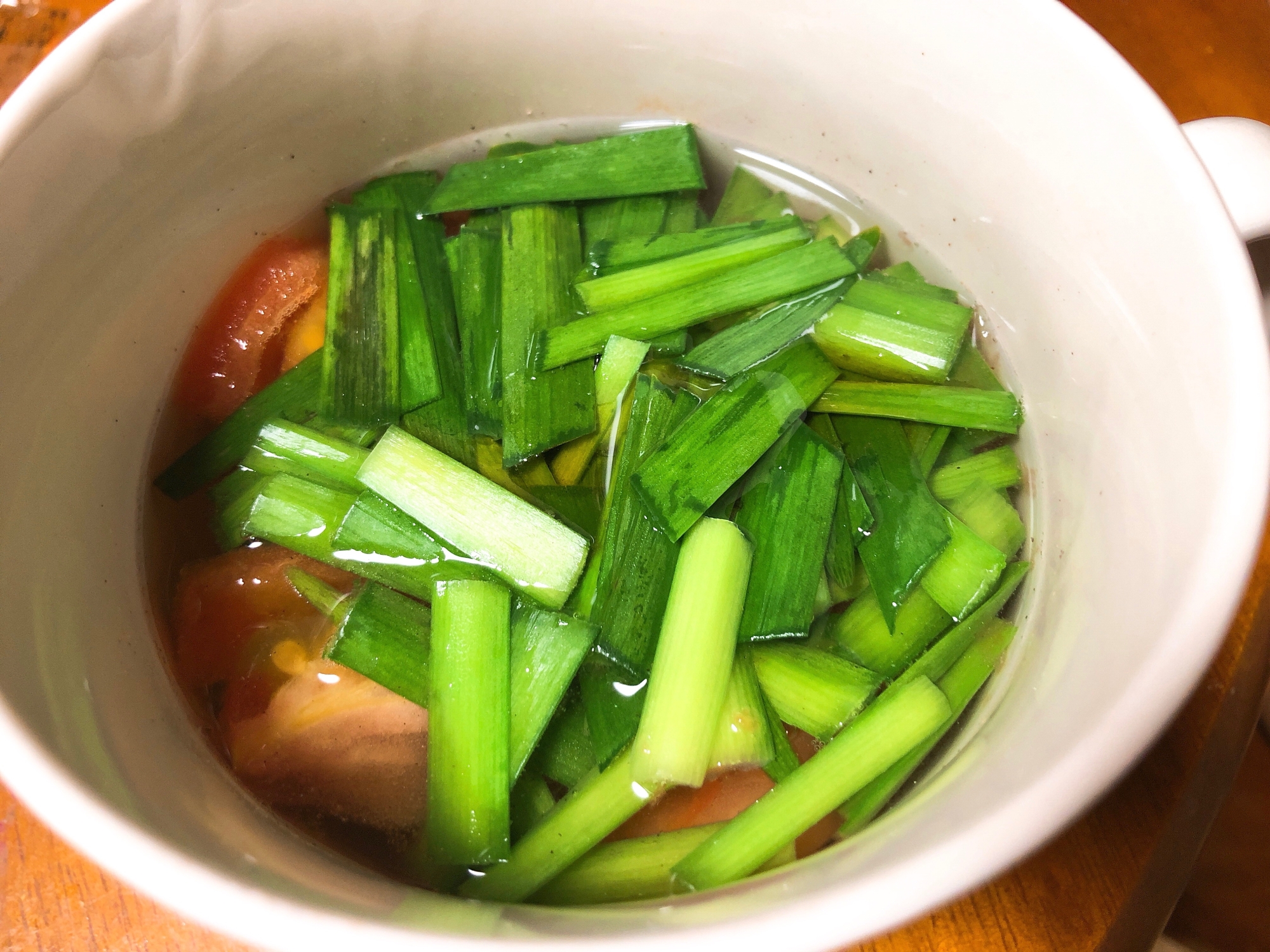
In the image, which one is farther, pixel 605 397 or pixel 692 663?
pixel 605 397

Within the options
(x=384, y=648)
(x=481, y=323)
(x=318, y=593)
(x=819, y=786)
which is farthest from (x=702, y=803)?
(x=481, y=323)

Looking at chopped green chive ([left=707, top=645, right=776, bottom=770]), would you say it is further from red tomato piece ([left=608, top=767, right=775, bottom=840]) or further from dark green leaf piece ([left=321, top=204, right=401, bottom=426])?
dark green leaf piece ([left=321, top=204, right=401, bottom=426])

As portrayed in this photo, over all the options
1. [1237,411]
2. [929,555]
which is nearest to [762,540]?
[929,555]

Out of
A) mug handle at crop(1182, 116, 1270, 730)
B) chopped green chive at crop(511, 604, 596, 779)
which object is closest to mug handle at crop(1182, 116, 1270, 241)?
mug handle at crop(1182, 116, 1270, 730)

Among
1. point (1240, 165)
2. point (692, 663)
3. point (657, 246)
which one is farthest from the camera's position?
point (657, 246)

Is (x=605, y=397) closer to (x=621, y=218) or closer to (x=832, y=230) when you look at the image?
(x=621, y=218)

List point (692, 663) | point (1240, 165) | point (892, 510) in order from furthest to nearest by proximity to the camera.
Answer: point (892, 510) → point (692, 663) → point (1240, 165)

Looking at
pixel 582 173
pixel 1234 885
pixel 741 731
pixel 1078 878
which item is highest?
pixel 582 173

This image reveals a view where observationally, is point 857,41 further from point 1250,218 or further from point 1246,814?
point 1246,814
